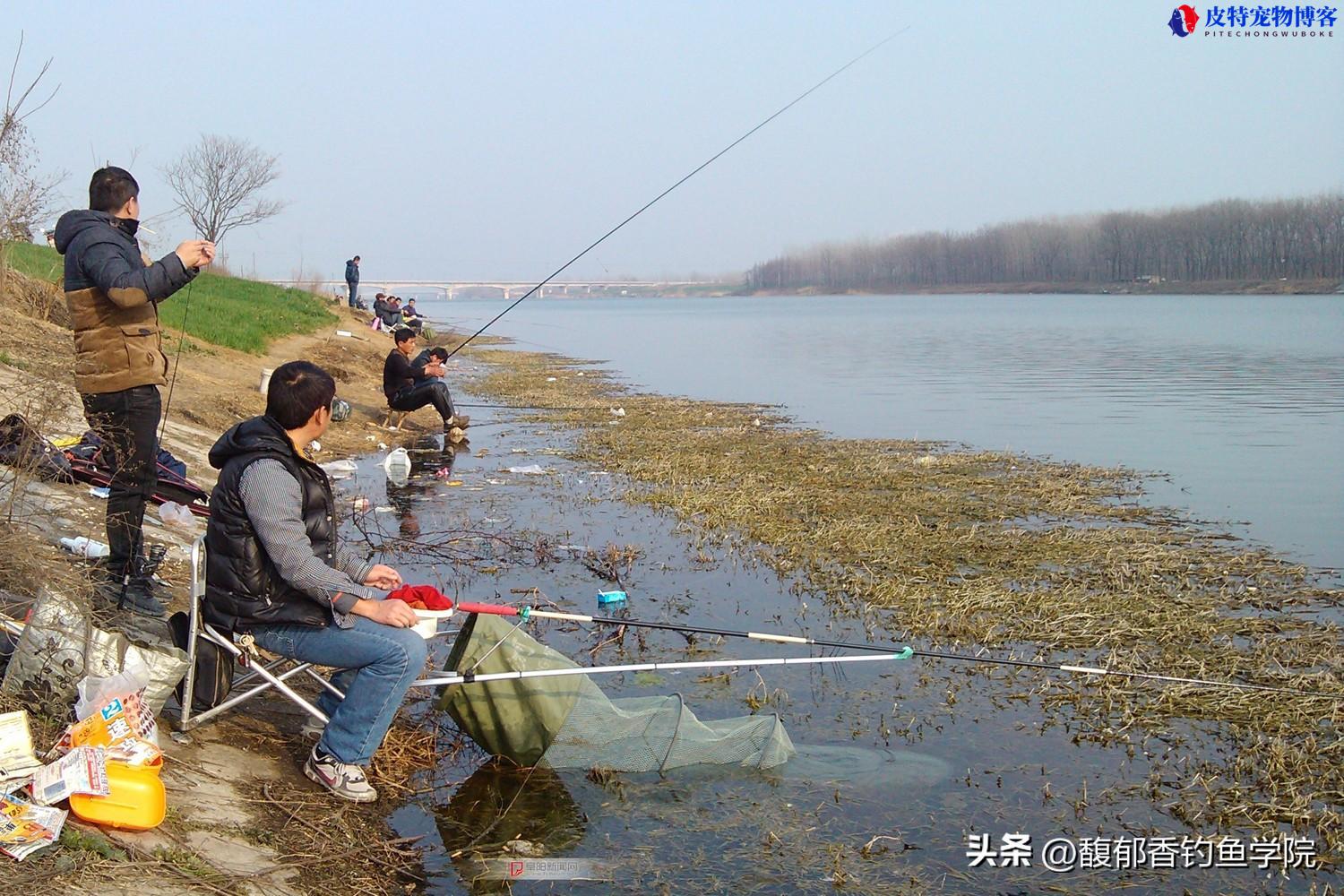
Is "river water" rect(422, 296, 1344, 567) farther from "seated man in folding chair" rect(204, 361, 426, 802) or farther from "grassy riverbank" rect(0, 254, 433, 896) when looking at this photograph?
"grassy riverbank" rect(0, 254, 433, 896)

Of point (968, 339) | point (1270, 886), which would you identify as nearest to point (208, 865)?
point (1270, 886)

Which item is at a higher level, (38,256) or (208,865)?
(38,256)

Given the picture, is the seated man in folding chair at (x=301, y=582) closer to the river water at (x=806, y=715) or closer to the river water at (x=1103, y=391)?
the river water at (x=806, y=715)

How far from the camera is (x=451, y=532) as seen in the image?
9.09m

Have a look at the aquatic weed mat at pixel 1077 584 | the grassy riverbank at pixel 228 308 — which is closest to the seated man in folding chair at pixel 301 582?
the aquatic weed mat at pixel 1077 584

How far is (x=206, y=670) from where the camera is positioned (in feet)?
13.9

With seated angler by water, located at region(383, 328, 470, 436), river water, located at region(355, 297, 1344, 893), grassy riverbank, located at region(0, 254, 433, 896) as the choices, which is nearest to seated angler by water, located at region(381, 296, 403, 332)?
river water, located at region(355, 297, 1344, 893)

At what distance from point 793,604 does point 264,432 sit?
4.19 meters

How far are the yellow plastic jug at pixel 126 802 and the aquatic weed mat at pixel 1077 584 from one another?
3.75 meters

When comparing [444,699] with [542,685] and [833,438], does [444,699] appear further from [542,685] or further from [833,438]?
[833,438]

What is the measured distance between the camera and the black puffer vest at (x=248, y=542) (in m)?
4.04

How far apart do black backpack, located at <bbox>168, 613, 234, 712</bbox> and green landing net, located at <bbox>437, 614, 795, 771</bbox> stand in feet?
2.74

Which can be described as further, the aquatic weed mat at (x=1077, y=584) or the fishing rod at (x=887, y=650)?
the aquatic weed mat at (x=1077, y=584)

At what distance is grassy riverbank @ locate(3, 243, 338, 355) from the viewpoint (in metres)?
17.0
